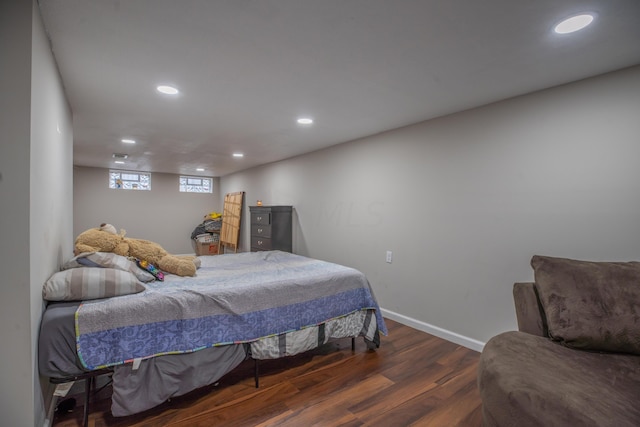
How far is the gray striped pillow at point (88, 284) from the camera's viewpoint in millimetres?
1632

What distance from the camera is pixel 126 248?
2.32 meters

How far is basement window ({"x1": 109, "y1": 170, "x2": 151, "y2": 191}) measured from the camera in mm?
6828

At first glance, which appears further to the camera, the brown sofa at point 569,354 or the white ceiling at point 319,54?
the white ceiling at point 319,54

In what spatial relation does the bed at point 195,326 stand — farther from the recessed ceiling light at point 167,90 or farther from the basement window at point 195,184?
the basement window at point 195,184

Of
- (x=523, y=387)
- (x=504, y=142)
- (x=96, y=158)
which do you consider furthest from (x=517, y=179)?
(x=96, y=158)

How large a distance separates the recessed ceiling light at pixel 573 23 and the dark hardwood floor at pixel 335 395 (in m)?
2.20

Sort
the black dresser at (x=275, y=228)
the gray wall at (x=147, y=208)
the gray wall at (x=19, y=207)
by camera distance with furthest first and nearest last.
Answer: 1. the gray wall at (x=147, y=208)
2. the black dresser at (x=275, y=228)
3. the gray wall at (x=19, y=207)

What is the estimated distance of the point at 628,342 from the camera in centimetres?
147

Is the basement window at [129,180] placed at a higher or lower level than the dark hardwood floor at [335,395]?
higher

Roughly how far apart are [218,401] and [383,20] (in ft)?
7.98

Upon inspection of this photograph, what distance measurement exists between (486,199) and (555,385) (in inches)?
66.0

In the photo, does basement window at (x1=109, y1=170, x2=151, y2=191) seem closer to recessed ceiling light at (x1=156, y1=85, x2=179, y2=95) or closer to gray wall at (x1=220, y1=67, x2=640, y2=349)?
gray wall at (x1=220, y1=67, x2=640, y2=349)

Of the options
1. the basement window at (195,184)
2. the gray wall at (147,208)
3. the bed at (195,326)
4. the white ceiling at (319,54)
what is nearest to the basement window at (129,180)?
the gray wall at (147,208)

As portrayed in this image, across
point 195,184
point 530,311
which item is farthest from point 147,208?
point 530,311
